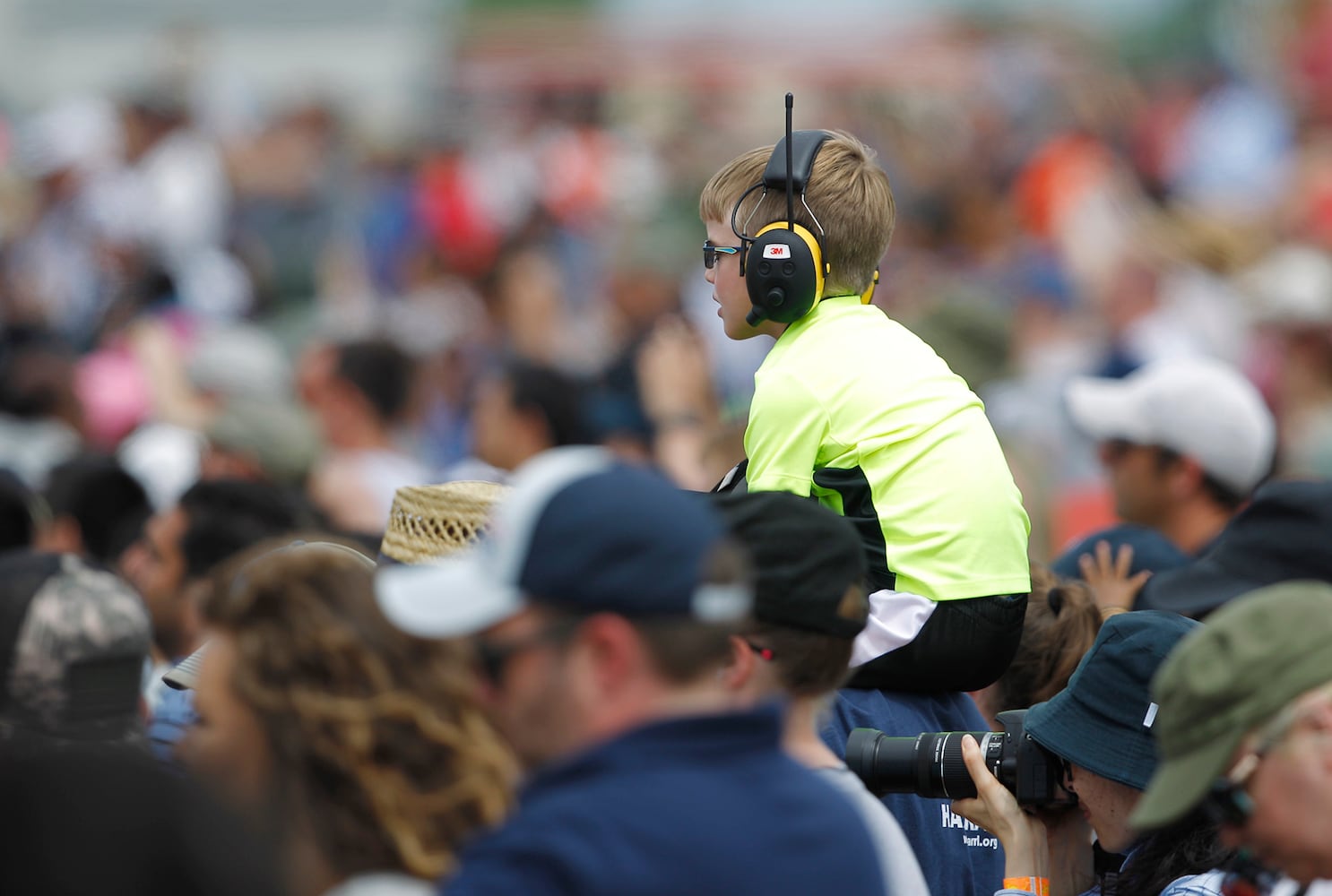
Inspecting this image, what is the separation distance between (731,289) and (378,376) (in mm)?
4447

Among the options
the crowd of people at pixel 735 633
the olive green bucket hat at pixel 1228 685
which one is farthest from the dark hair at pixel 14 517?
the olive green bucket hat at pixel 1228 685

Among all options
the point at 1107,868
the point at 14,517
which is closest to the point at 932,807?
the point at 1107,868

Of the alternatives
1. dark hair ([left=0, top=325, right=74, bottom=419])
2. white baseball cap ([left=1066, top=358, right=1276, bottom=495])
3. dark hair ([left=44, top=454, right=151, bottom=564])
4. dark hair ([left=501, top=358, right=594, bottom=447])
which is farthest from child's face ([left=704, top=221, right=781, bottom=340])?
dark hair ([left=0, top=325, right=74, bottom=419])

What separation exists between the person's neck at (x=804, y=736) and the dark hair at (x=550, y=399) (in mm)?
4728

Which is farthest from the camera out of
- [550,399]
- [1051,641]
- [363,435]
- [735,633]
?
[363,435]

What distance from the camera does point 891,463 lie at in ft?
10.7

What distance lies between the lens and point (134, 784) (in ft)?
6.97

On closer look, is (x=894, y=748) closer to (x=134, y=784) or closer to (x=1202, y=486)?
(x=134, y=784)

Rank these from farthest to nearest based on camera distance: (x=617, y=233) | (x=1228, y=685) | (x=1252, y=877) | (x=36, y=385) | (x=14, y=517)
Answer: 1. (x=617, y=233)
2. (x=36, y=385)
3. (x=14, y=517)
4. (x=1252, y=877)
5. (x=1228, y=685)

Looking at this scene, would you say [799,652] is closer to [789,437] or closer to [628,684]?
[789,437]

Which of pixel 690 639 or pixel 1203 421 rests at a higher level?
pixel 690 639

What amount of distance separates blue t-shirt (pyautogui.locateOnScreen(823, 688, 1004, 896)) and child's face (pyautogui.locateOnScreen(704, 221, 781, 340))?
75 cm

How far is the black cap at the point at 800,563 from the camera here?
9.14 ft

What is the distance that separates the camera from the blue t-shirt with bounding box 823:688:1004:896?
3418mm
